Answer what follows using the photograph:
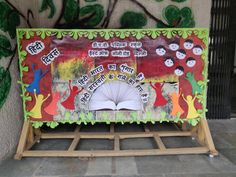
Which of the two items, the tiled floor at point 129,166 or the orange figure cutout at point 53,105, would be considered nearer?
the tiled floor at point 129,166

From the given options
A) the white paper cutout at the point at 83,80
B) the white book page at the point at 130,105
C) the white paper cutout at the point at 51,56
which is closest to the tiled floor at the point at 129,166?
the white book page at the point at 130,105

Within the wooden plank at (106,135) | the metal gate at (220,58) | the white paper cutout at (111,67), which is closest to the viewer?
the white paper cutout at (111,67)

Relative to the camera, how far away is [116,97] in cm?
366

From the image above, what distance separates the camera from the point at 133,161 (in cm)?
342

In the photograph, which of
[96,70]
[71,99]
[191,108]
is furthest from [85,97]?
[191,108]

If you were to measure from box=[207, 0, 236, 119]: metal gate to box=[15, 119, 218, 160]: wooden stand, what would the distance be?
1.07 m

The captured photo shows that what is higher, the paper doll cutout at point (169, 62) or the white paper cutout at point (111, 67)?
the paper doll cutout at point (169, 62)

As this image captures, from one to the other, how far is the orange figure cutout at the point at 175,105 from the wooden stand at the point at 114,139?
14.4 inches

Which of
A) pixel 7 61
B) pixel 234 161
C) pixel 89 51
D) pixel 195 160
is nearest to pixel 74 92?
pixel 89 51

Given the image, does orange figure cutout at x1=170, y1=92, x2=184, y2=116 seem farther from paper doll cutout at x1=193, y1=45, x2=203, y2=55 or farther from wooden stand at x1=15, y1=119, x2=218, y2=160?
paper doll cutout at x1=193, y1=45, x2=203, y2=55

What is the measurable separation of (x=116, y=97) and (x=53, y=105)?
84cm

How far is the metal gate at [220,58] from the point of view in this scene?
15.7ft

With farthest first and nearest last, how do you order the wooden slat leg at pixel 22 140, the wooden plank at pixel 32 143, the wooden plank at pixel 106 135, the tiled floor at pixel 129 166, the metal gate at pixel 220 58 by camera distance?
1. the metal gate at pixel 220 58
2. the wooden plank at pixel 106 135
3. the wooden plank at pixel 32 143
4. the wooden slat leg at pixel 22 140
5. the tiled floor at pixel 129 166

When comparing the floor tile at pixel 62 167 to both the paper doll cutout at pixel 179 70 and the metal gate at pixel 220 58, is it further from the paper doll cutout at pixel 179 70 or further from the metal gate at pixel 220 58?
the metal gate at pixel 220 58
